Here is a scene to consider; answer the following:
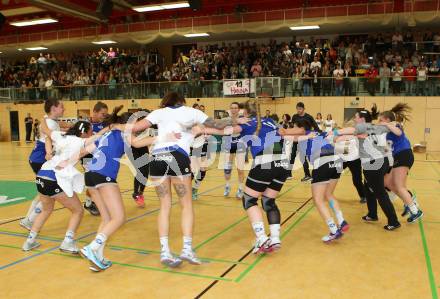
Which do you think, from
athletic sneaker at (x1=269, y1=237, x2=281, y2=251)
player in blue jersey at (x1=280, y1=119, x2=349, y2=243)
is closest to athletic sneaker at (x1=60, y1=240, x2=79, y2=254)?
athletic sneaker at (x1=269, y1=237, x2=281, y2=251)

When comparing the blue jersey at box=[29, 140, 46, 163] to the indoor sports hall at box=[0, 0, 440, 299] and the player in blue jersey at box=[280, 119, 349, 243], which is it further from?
the player in blue jersey at box=[280, 119, 349, 243]

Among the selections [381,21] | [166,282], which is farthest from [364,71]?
[166,282]

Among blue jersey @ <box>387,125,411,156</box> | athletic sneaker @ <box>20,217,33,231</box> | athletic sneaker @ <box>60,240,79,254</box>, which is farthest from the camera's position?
blue jersey @ <box>387,125,411,156</box>

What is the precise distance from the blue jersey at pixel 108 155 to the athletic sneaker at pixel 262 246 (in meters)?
1.93

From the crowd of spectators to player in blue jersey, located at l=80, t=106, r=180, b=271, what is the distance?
1804 centimetres

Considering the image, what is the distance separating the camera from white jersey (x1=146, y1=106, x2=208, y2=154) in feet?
15.9

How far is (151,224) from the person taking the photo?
22.9ft

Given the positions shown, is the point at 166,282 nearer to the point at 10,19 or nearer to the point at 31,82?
the point at 10,19

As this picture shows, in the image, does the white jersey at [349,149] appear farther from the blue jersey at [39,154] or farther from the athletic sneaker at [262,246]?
the blue jersey at [39,154]

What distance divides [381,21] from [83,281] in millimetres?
20865

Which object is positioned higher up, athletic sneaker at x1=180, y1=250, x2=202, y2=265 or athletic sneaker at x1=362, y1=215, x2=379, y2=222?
athletic sneaker at x1=180, y1=250, x2=202, y2=265

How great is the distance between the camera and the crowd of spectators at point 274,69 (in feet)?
68.0

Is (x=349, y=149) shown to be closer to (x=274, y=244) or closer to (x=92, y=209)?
(x=274, y=244)

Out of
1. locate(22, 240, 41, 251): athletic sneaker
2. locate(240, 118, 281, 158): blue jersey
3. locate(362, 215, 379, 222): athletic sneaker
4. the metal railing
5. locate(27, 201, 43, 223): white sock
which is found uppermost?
the metal railing
